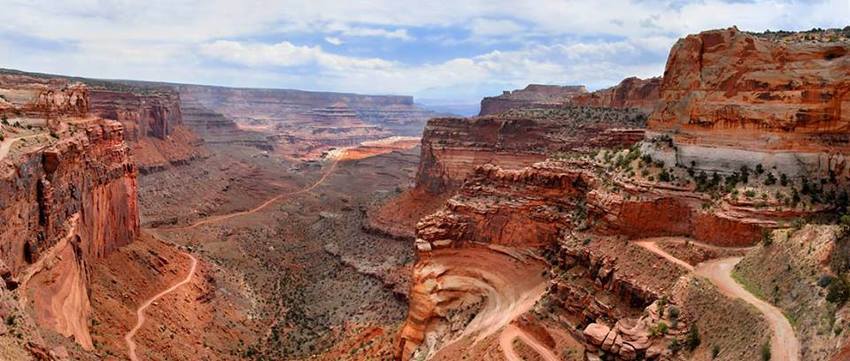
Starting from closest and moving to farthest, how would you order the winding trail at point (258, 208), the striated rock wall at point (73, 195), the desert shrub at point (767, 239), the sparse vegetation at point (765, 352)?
the sparse vegetation at point (765, 352) → the desert shrub at point (767, 239) → the striated rock wall at point (73, 195) → the winding trail at point (258, 208)

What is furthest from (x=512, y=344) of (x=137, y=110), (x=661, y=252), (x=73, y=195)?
(x=137, y=110)

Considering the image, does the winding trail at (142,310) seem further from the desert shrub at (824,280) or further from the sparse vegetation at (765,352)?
the desert shrub at (824,280)

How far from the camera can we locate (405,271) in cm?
6103

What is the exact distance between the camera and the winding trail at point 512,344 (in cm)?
2819

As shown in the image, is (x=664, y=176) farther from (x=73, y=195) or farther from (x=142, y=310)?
(x=142, y=310)

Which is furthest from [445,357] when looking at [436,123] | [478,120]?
[436,123]

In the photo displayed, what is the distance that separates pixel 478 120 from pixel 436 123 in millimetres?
7518

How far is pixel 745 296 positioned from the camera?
22.4m

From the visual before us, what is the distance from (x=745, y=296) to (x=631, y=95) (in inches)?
2045

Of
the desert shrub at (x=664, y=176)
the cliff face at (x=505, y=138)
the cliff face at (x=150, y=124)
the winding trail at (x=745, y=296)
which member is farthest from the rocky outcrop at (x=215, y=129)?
the winding trail at (x=745, y=296)

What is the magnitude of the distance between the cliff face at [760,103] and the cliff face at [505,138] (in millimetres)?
27881

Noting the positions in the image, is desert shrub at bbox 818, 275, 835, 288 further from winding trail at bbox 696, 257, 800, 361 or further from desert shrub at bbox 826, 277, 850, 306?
winding trail at bbox 696, 257, 800, 361

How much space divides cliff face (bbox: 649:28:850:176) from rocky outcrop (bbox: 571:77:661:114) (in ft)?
109

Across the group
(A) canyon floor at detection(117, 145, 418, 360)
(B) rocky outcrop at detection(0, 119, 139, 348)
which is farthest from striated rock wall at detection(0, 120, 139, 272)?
(A) canyon floor at detection(117, 145, 418, 360)
